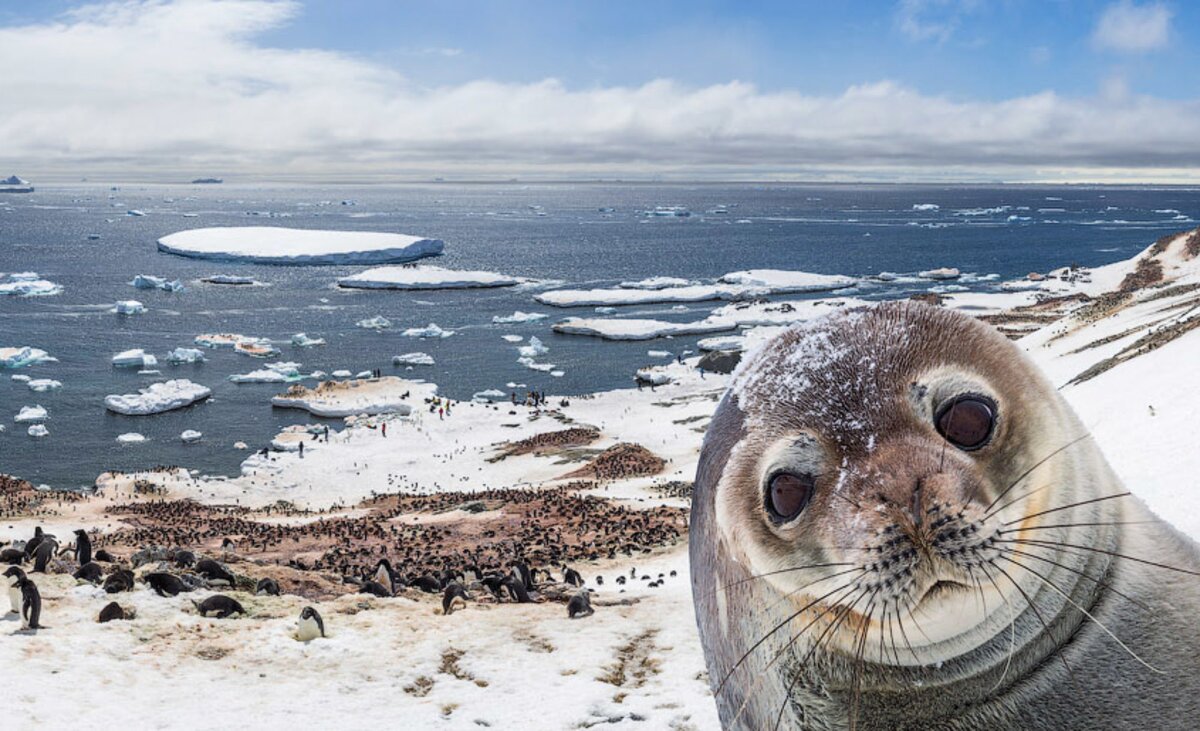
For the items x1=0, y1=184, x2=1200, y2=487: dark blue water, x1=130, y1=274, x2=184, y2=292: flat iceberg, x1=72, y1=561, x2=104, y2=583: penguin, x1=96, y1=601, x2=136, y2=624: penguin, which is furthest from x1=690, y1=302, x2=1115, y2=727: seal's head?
x1=130, y1=274, x2=184, y2=292: flat iceberg

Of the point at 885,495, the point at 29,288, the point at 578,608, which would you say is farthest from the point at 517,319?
the point at 885,495

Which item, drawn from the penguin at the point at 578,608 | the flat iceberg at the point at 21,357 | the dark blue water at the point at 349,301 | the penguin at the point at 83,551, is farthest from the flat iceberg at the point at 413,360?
the penguin at the point at 578,608

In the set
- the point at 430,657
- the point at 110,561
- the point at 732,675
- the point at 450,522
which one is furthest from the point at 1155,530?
the point at 450,522

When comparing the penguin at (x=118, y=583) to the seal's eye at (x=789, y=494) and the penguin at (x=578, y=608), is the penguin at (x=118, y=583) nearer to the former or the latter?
the penguin at (x=578, y=608)

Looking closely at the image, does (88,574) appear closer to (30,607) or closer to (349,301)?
(30,607)

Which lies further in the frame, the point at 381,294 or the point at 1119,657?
the point at 381,294

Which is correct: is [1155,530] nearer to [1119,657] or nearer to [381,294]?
[1119,657]

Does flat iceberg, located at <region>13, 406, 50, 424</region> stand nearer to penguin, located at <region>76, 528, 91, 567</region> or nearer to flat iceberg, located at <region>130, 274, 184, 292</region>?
penguin, located at <region>76, 528, 91, 567</region>
